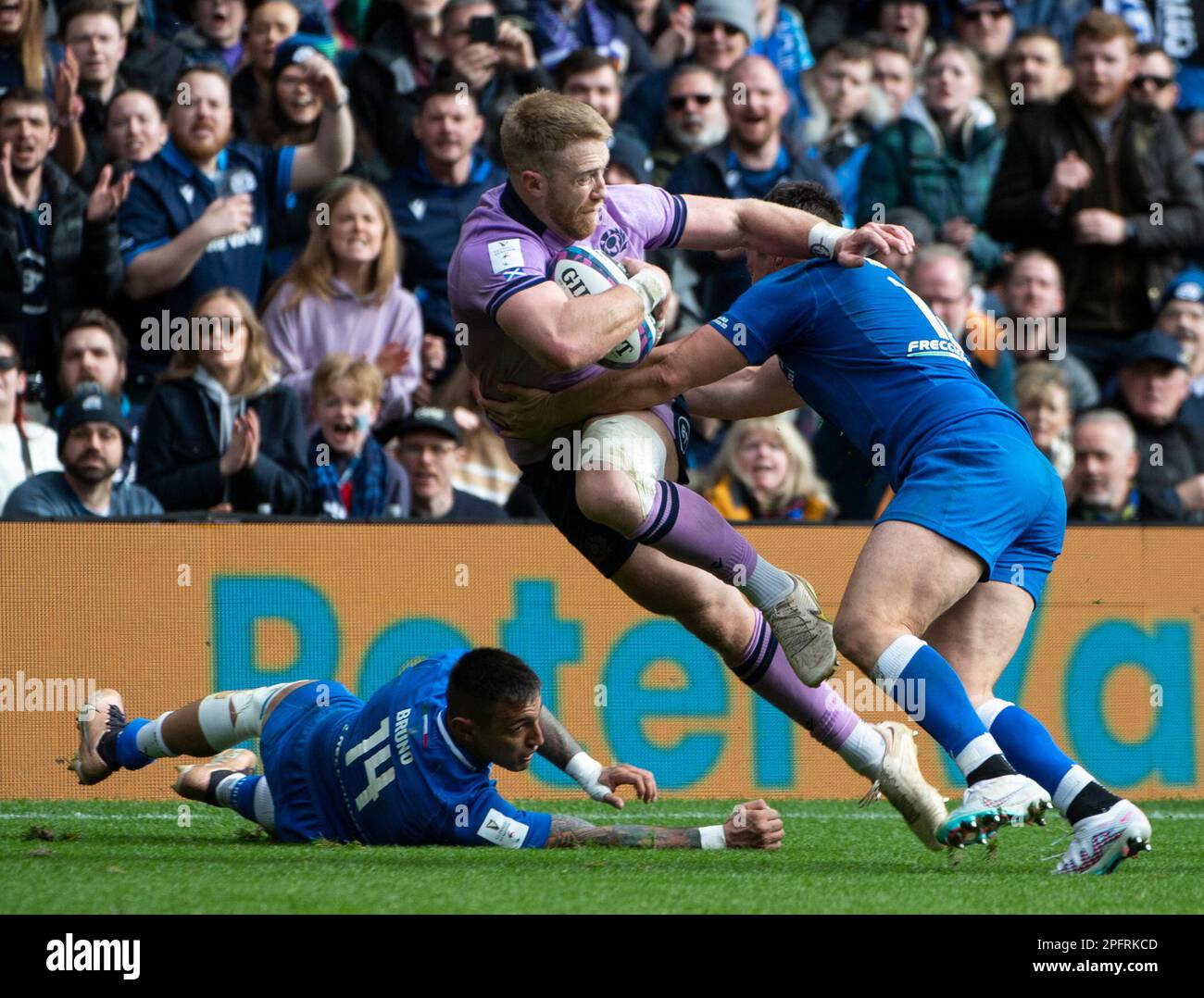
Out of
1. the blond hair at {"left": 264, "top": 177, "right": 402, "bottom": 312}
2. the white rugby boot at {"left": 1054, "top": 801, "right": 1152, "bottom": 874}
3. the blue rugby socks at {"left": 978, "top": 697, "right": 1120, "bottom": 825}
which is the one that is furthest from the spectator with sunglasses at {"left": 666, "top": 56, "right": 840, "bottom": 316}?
the white rugby boot at {"left": 1054, "top": 801, "right": 1152, "bottom": 874}

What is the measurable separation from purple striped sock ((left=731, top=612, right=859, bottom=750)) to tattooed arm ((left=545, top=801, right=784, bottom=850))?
1.17ft

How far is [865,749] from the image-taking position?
21.0 ft

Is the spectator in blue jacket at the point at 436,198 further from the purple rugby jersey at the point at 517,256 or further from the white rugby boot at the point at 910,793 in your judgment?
the white rugby boot at the point at 910,793

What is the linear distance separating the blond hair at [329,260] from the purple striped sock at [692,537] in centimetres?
397

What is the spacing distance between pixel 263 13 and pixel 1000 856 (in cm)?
645

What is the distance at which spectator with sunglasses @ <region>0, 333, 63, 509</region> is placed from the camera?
8977 millimetres

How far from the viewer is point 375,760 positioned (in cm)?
648

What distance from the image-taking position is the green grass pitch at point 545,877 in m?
5.07

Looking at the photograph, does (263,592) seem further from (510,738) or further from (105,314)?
(510,738)

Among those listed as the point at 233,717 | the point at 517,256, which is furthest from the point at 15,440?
the point at 517,256

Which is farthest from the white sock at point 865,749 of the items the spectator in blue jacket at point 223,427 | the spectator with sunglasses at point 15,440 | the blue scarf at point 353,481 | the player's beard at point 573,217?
the spectator with sunglasses at point 15,440

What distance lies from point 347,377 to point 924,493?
438cm

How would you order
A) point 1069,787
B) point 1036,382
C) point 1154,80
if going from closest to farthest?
point 1069,787 → point 1036,382 → point 1154,80

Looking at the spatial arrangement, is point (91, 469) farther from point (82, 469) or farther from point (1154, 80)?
point (1154, 80)
